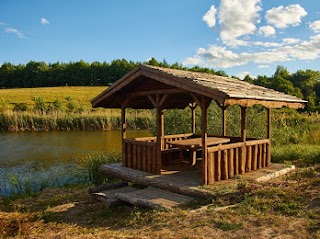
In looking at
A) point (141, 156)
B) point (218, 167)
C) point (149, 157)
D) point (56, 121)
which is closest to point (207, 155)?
point (218, 167)

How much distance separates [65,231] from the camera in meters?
5.70

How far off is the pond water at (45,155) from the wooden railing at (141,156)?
107 inches

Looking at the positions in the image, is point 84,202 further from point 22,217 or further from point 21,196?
point 21,196

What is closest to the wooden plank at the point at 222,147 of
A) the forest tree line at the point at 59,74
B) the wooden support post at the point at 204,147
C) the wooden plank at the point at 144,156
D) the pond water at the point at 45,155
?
the wooden support post at the point at 204,147

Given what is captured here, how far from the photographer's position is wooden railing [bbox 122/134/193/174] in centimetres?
879

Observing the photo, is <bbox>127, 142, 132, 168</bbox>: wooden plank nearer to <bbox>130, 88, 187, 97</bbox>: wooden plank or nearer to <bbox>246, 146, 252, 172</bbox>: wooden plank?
<bbox>130, 88, 187, 97</bbox>: wooden plank

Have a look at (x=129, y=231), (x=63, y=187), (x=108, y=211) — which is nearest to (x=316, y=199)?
(x=129, y=231)

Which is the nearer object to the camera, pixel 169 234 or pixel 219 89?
pixel 169 234

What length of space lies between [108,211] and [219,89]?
3.68 metres

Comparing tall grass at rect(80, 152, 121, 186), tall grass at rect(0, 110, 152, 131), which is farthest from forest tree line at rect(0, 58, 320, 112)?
tall grass at rect(80, 152, 121, 186)

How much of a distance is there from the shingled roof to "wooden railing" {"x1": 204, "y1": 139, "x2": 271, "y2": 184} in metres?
1.26

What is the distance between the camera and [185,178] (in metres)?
Answer: 8.26

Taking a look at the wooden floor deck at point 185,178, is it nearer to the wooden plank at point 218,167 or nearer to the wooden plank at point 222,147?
the wooden plank at point 218,167

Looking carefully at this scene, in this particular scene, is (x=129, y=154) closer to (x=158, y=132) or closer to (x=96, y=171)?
(x=158, y=132)
